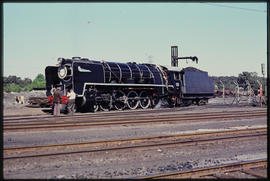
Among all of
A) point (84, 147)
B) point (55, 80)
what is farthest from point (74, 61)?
point (84, 147)

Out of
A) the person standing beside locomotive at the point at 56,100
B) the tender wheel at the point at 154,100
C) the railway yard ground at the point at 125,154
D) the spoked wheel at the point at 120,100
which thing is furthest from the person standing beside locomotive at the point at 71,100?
the tender wheel at the point at 154,100

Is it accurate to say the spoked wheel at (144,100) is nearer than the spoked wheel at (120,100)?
No

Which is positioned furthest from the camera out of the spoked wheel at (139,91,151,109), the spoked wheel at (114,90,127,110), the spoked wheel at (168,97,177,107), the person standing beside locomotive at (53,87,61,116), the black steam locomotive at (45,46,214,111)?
the spoked wheel at (168,97,177,107)

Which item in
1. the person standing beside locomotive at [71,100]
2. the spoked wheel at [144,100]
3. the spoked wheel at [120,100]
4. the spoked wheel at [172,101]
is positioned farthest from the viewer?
the spoked wheel at [172,101]

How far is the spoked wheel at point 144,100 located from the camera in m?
21.7

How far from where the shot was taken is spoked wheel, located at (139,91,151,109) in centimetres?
2167

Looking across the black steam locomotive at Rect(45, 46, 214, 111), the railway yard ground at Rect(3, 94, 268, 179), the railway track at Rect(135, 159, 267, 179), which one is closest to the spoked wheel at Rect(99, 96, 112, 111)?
the black steam locomotive at Rect(45, 46, 214, 111)

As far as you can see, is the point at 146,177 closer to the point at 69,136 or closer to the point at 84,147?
the point at 84,147

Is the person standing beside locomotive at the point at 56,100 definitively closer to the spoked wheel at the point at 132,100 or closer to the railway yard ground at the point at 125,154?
the railway yard ground at the point at 125,154

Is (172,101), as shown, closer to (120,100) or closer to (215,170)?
(120,100)

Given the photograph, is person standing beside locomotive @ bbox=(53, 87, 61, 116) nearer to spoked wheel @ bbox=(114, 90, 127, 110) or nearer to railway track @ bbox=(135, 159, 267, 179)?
spoked wheel @ bbox=(114, 90, 127, 110)

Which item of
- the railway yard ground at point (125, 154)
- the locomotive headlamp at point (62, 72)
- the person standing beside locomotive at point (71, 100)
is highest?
the locomotive headlamp at point (62, 72)

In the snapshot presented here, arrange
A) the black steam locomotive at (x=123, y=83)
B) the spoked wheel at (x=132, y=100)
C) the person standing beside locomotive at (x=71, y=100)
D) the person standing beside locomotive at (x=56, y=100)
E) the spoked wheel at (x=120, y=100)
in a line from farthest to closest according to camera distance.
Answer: the spoked wheel at (x=132, y=100)
the spoked wheel at (x=120, y=100)
the black steam locomotive at (x=123, y=83)
the person standing beside locomotive at (x=71, y=100)
the person standing beside locomotive at (x=56, y=100)

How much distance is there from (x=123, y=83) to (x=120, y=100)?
3.58 ft
